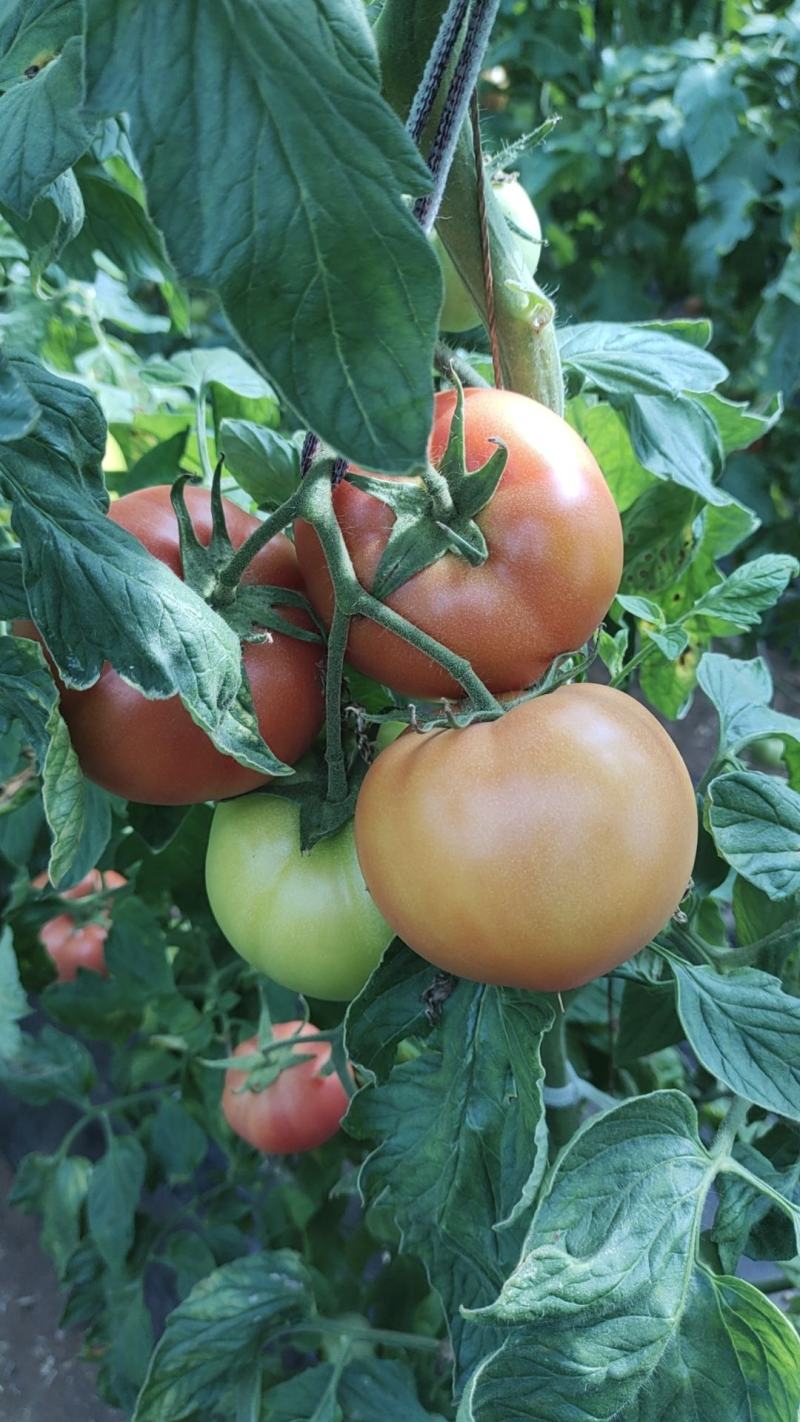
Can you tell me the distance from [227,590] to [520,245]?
234mm

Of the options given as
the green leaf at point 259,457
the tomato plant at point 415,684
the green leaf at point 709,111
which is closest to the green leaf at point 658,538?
the tomato plant at point 415,684

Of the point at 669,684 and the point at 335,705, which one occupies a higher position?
the point at 335,705

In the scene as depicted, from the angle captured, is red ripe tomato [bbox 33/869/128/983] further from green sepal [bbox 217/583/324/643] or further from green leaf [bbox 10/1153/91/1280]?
green sepal [bbox 217/583/324/643]

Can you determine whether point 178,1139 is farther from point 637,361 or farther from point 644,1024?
point 637,361

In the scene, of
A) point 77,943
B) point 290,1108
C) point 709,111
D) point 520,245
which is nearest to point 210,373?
point 520,245

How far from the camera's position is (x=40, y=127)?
390 mm

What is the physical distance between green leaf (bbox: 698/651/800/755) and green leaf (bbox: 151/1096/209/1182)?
0.73 meters

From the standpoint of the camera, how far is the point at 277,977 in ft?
1.69

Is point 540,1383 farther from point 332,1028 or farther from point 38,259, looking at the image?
point 38,259

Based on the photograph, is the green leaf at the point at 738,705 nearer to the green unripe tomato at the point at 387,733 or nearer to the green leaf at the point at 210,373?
the green unripe tomato at the point at 387,733

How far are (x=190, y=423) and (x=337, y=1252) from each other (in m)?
0.71

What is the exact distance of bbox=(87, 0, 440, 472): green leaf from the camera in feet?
0.91

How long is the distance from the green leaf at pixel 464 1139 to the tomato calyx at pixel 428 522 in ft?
0.64

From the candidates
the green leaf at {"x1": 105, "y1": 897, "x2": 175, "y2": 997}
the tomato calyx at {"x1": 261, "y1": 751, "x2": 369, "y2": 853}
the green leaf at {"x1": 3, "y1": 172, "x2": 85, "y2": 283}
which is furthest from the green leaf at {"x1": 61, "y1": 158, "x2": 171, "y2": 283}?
the green leaf at {"x1": 105, "y1": 897, "x2": 175, "y2": 997}
